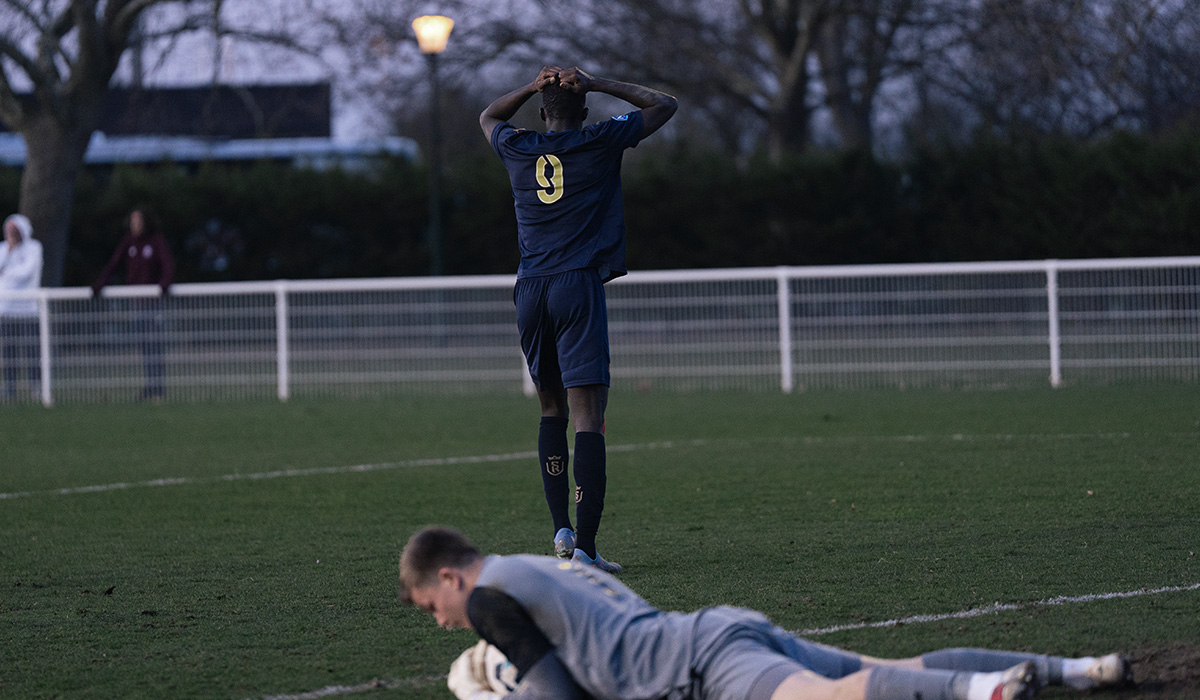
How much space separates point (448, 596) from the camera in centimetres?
342

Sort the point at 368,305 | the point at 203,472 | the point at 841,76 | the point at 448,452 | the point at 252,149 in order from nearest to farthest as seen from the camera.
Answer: the point at 203,472 → the point at 448,452 → the point at 368,305 → the point at 841,76 → the point at 252,149

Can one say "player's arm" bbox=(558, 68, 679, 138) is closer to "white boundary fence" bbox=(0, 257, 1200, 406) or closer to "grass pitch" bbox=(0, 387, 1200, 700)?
"grass pitch" bbox=(0, 387, 1200, 700)

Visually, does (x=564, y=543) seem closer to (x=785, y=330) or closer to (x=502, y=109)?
(x=502, y=109)

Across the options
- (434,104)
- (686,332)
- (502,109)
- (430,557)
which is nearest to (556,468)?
(502,109)

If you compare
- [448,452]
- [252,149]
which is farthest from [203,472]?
[252,149]

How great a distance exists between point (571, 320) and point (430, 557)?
7.64 ft

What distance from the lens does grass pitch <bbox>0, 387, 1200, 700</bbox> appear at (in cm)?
438

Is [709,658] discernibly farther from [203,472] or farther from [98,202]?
[98,202]

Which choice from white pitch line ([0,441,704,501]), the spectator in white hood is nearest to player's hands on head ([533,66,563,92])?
white pitch line ([0,441,704,501])

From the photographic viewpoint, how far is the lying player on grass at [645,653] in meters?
3.23

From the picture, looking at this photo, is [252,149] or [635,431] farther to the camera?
[252,149]

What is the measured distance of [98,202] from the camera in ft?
78.3

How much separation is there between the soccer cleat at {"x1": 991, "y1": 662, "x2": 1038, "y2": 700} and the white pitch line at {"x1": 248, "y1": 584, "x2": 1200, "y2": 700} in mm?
1249

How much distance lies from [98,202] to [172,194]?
1362 millimetres
